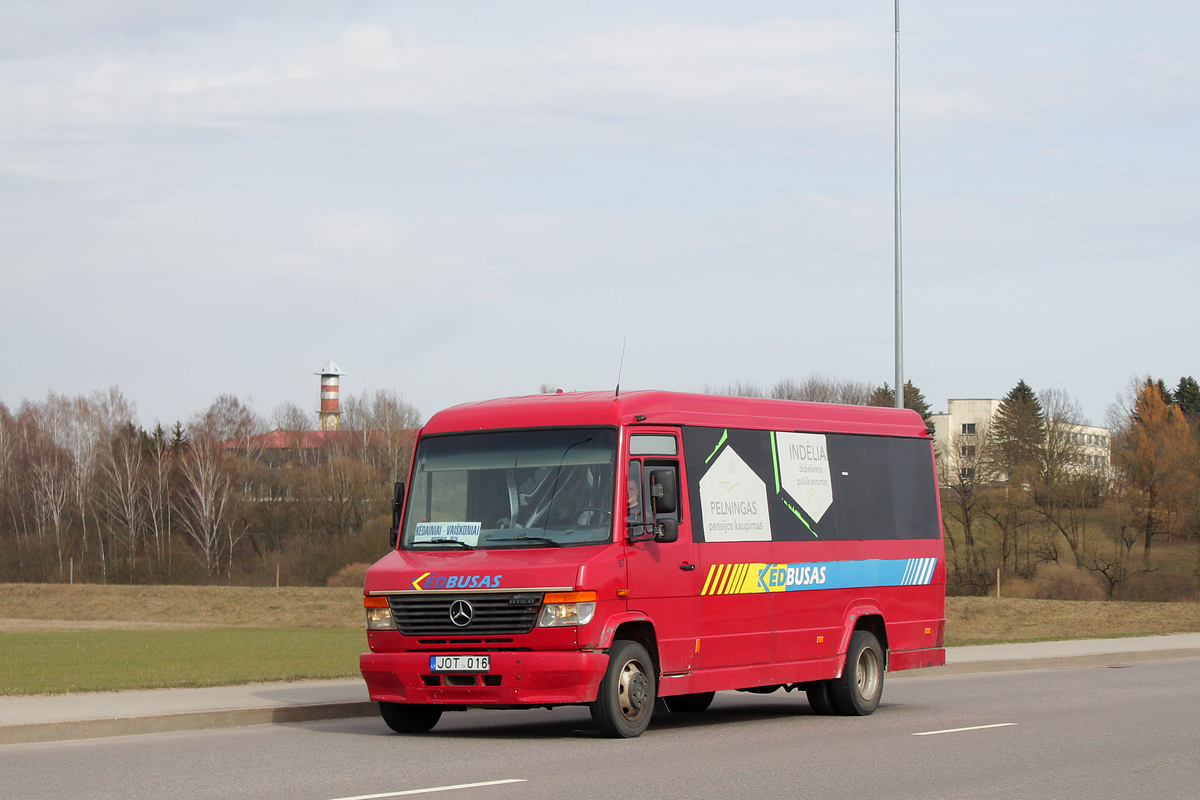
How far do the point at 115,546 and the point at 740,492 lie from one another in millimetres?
84653

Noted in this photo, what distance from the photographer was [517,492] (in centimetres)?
1249

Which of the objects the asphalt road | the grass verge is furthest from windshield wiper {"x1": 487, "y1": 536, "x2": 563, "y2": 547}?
the grass verge

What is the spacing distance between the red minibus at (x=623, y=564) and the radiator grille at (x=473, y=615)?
2 centimetres

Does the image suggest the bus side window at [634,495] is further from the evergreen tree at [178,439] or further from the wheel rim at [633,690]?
the evergreen tree at [178,439]

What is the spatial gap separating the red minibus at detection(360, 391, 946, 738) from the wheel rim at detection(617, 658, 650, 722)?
0.9 inches

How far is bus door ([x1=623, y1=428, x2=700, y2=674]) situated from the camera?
482 inches

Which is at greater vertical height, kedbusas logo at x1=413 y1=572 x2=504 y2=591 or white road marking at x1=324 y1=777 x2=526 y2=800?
kedbusas logo at x1=413 y1=572 x2=504 y2=591

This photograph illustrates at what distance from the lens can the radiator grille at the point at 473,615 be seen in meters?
11.7

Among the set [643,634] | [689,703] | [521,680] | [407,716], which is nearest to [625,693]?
[643,634]

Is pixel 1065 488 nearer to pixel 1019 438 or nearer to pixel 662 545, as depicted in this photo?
pixel 1019 438

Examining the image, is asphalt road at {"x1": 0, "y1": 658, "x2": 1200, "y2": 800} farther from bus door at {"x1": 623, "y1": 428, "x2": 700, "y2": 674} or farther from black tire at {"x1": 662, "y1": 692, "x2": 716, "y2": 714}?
bus door at {"x1": 623, "y1": 428, "x2": 700, "y2": 674}

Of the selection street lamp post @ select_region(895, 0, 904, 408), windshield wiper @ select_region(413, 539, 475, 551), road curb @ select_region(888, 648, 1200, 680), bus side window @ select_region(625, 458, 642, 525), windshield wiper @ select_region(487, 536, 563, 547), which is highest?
street lamp post @ select_region(895, 0, 904, 408)

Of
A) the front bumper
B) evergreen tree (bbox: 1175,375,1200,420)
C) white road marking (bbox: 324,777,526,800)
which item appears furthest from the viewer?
evergreen tree (bbox: 1175,375,1200,420)

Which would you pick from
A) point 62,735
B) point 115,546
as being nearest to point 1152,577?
point 62,735
